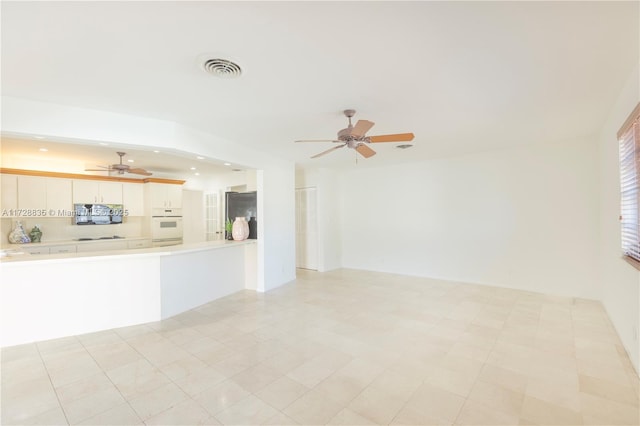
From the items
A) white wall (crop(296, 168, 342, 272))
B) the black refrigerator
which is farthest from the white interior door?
the black refrigerator

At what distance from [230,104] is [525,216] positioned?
16.4 feet

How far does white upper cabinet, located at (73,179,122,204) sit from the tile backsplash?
22.1 inches

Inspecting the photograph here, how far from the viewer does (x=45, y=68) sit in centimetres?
216

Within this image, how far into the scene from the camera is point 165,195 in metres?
6.67

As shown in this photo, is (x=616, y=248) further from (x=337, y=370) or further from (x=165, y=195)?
(x=165, y=195)

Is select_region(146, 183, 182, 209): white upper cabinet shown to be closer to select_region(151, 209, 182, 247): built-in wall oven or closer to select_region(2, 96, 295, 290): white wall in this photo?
select_region(151, 209, 182, 247): built-in wall oven

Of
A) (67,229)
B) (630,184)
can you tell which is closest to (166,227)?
(67,229)

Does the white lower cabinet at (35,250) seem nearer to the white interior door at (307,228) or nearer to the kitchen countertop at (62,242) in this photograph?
the kitchen countertop at (62,242)

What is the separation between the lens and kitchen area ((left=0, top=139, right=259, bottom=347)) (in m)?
3.16

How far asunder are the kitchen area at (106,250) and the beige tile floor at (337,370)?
0.99ft

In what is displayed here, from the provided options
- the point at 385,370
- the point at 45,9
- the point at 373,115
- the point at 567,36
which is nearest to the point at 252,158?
the point at 373,115

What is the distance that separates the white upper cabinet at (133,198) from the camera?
6.31m

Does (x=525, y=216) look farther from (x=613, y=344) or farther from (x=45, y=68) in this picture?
(x=45, y=68)

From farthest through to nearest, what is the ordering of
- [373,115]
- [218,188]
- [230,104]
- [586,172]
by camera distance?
[218,188], [586,172], [373,115], [230,104]
